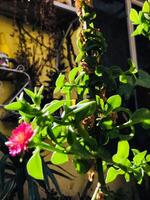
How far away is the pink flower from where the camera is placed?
0.92 metres

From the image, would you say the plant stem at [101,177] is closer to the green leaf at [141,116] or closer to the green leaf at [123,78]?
the green leaf at [141,116]

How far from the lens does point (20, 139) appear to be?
3.05ft

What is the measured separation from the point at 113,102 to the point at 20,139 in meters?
0.27

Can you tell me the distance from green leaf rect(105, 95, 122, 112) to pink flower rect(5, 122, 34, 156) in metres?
0.23

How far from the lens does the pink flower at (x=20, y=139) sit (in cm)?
92

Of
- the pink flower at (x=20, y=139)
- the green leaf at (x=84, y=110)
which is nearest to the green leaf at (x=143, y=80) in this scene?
the green leaf at (x=84, y=110)

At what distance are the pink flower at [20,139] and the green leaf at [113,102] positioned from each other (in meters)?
0.23

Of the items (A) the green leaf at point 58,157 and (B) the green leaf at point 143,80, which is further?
(B) the green leaf at point 143,80

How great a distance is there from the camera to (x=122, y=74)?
1199 mm

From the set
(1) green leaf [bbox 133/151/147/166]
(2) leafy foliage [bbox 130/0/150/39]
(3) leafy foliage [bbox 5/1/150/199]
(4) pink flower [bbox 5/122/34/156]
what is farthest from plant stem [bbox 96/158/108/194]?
(2) leafy foliage [bbox 130/0/150/39]

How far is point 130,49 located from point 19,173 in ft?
8.35

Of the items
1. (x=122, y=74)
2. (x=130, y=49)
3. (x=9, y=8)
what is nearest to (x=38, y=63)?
(x=9, y=8)

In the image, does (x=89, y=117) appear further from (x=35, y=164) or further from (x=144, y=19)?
(x=144, y=19)

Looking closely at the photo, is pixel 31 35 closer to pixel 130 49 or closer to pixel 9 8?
pixel 9 8
